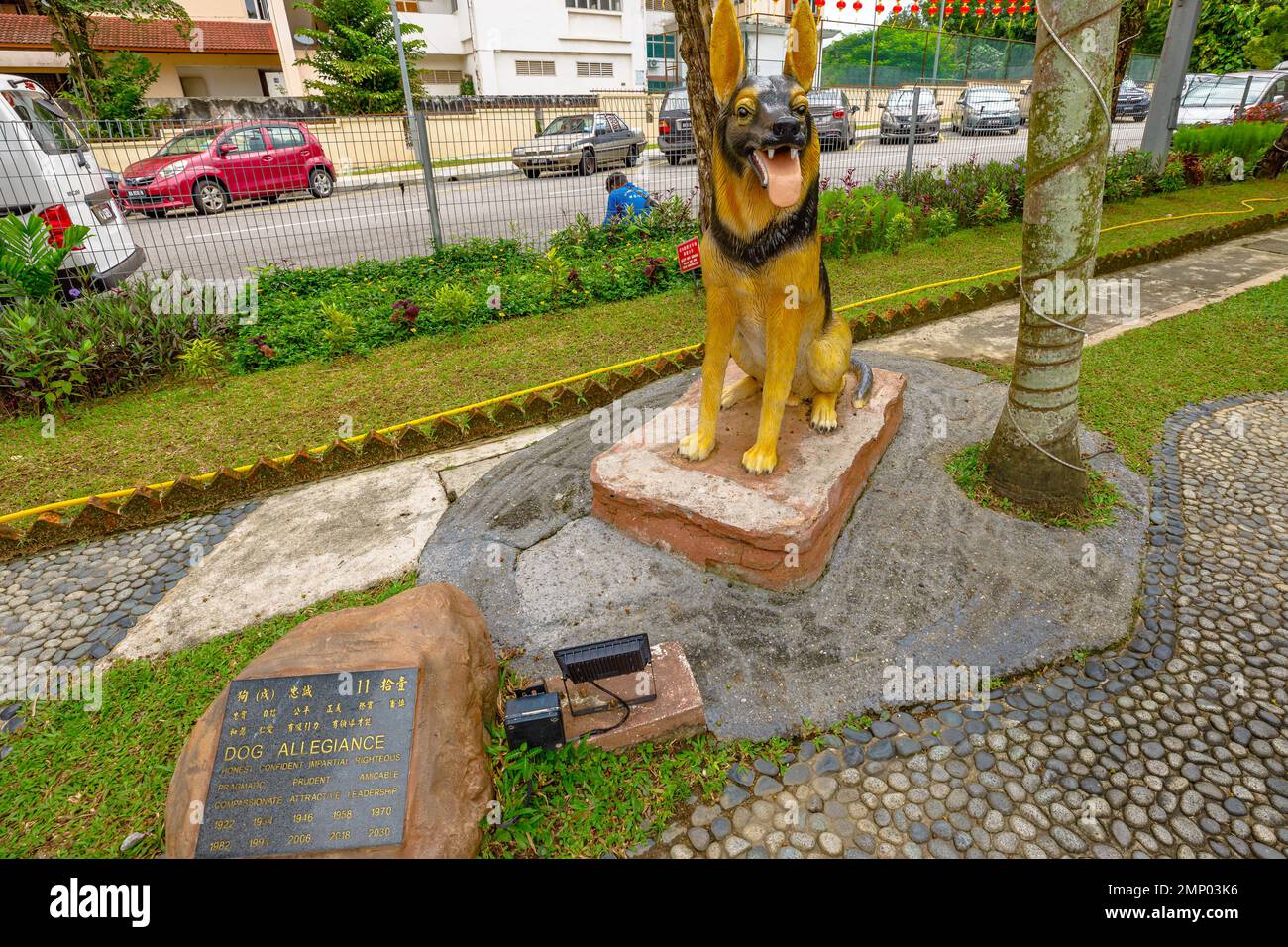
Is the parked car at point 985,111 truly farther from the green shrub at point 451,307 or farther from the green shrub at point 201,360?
the green shrub at point 201,360

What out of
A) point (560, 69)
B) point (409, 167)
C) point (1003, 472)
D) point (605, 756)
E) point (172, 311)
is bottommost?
point (605, 756)

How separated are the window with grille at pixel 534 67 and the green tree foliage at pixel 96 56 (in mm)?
11516

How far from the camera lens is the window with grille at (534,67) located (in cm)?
2758

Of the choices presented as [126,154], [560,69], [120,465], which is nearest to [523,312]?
[120,465]

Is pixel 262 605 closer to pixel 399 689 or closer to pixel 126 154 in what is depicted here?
pixel 399 689

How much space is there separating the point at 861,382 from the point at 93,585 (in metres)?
4.73

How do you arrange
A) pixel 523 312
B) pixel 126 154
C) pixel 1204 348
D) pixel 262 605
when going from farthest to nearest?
1. pixel 126 154
2. pixel 523 312
3. pixel 1204 348
4. pixel 262 605

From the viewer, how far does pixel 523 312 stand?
25.0 ft

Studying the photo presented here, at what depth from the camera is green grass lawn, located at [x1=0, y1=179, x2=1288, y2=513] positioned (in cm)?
496

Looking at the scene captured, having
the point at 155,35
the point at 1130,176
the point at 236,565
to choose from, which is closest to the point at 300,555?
the point at 236,565

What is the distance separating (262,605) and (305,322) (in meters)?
4.38

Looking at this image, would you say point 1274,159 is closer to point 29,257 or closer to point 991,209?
point 991,209

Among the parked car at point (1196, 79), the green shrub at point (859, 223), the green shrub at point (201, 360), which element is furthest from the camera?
the parked car at point (1196, 79)

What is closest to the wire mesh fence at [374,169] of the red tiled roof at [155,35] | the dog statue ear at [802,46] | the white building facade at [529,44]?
the dog statue ear at [802,46]
